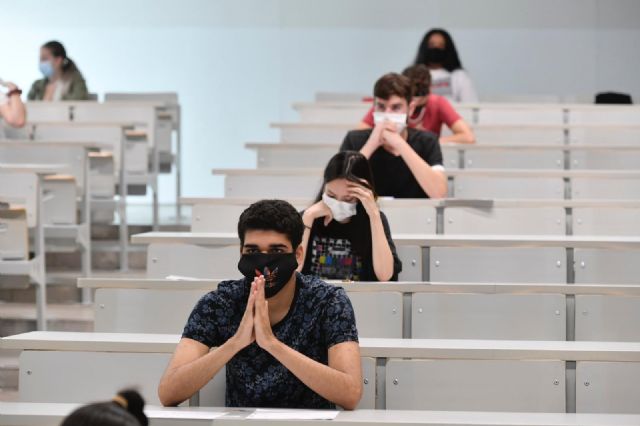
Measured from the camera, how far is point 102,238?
692cm

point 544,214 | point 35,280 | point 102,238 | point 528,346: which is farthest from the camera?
point 102,238

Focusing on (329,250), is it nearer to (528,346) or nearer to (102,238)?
(528,346)

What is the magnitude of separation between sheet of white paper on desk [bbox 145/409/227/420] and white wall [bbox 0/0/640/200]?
737 cm

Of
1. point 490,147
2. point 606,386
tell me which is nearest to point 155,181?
point 490,147

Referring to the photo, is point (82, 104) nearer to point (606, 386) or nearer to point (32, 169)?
point (32, 169)

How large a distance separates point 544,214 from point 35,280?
81.7 inches

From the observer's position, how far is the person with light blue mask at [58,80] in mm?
7844

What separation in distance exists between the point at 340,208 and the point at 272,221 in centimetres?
99

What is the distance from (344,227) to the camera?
379 cm

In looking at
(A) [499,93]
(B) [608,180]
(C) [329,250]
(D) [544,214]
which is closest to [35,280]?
(C) [329,250]

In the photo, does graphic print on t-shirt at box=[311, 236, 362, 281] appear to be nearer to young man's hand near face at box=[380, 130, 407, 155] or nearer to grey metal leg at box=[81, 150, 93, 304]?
young man's hand near face at box=[380, 130, 407, 155]

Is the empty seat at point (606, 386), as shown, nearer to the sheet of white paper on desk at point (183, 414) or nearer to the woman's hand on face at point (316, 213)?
the sheet of white paper on desk at point (183, 414)

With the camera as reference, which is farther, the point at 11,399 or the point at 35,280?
the point at 35,280

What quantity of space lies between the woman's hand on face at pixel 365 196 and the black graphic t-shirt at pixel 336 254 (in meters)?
0.06
